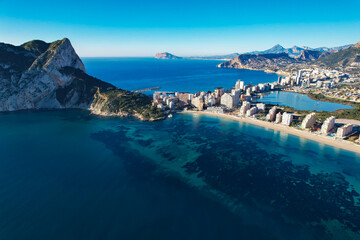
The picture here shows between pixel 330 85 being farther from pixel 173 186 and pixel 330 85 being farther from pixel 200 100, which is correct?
pixel 173 186

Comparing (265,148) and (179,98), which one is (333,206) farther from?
(179,98)

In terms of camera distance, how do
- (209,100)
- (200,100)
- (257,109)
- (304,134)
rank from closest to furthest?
(304,134) < (257,109) < (200,100) < (209,100)

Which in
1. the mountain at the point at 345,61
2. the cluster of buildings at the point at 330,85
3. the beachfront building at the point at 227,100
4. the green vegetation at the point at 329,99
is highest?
the mountain at the point at 345,61

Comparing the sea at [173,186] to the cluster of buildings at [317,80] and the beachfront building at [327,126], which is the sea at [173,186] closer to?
the beachfront building at [327,126]

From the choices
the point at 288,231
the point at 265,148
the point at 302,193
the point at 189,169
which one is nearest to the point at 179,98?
the point at 265,148

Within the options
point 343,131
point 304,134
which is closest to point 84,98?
point 304,134

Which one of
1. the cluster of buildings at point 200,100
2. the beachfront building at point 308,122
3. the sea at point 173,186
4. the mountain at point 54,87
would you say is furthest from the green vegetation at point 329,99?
the mountain at point 54,87

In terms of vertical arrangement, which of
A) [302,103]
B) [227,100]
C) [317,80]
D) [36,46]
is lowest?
[302,103]
